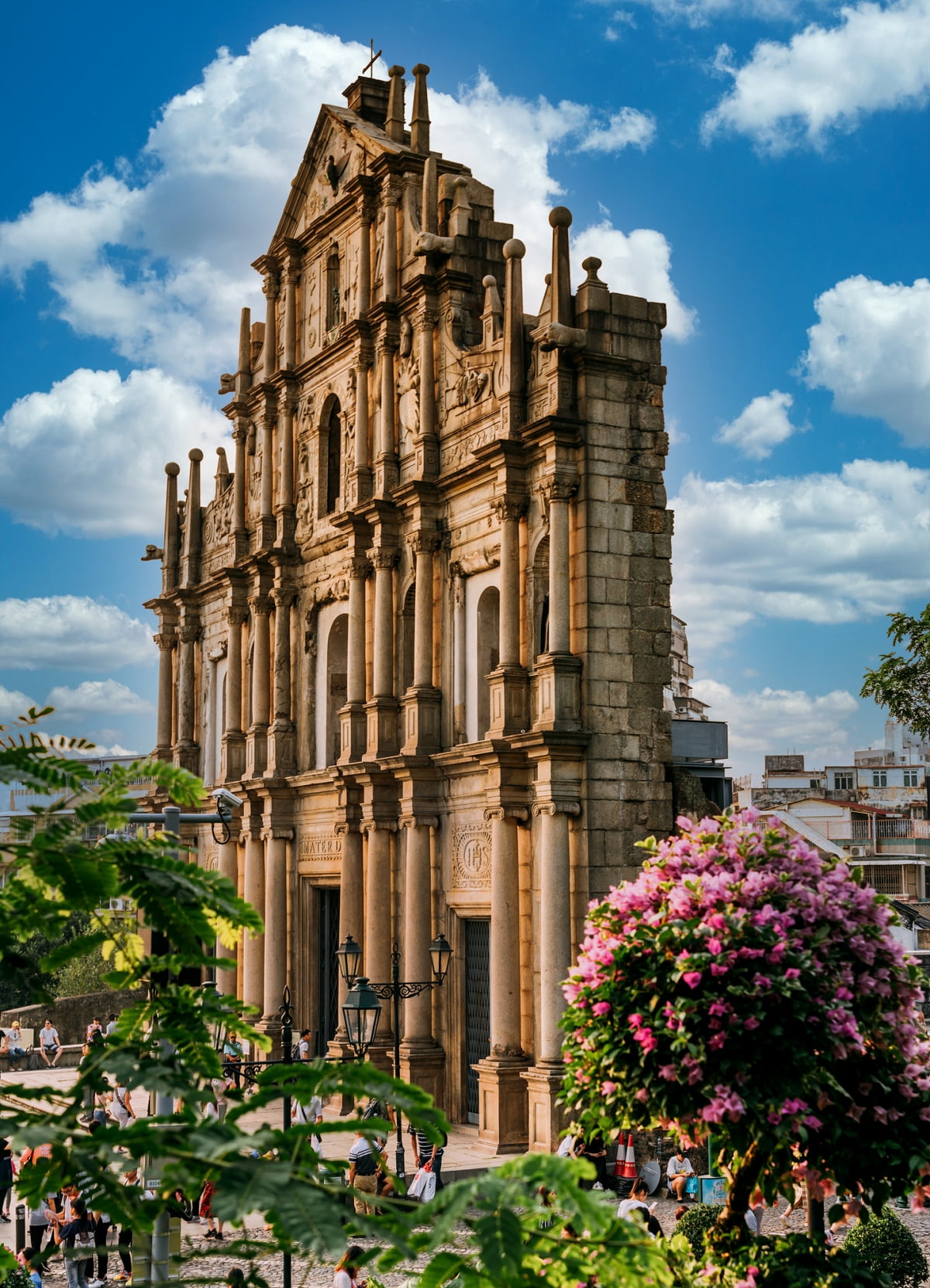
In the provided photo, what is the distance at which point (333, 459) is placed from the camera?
33.2 meters

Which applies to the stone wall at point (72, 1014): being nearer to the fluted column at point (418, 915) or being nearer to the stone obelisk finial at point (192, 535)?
the stone obelisk finial at point (192, 535)

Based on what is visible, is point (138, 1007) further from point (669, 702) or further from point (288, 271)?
point (669, 702)

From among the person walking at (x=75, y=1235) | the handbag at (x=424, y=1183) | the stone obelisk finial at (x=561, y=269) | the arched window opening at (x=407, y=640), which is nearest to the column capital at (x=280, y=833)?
the arched window opening at (x=407, y=640)

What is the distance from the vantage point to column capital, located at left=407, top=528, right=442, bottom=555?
2712 cm

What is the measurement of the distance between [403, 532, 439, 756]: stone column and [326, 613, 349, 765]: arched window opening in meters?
5.10

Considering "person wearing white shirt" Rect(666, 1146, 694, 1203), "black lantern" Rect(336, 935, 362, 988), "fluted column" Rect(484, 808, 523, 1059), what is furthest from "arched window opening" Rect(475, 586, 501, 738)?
"person wearing white shirt" Rect(666, 1146, 694, 1203)

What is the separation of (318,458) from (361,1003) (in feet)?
55.4

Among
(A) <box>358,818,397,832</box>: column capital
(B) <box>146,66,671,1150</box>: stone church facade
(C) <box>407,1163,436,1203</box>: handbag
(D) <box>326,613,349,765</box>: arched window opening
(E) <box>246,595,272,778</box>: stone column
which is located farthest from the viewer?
(E) <box>246,595,272,778</box>: stone column

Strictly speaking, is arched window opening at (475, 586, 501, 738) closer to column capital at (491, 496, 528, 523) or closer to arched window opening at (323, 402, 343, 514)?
column capital at (491, 496, 528, 523)

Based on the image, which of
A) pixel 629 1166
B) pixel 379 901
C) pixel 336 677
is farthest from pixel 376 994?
pixel 336 677

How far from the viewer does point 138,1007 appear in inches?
266

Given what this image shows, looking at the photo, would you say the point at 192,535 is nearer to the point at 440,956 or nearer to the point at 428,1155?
the point at 440,956

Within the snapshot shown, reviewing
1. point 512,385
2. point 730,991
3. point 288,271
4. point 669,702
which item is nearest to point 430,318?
point 512,385

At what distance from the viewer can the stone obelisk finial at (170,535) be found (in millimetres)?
41031
